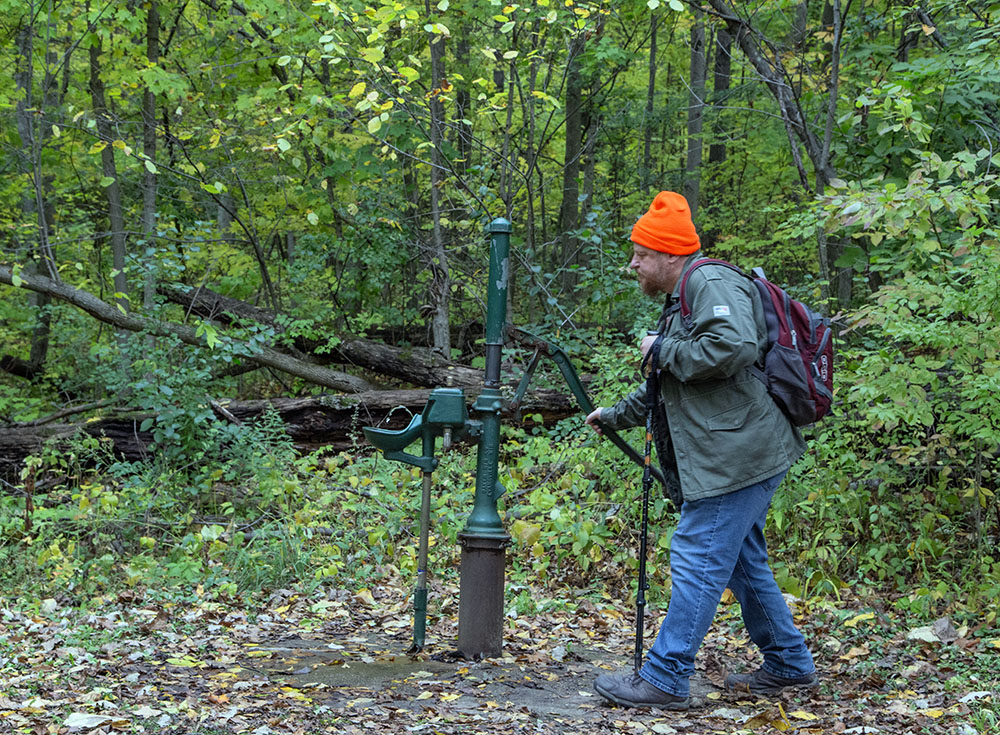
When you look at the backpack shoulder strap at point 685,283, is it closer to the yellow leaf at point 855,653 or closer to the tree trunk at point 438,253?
the yellow leaf at point 855,653

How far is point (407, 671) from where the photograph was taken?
4.05m

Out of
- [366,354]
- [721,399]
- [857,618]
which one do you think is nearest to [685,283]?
[721,399]

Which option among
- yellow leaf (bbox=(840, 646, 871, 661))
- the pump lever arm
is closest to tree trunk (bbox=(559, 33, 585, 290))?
the pump lever arm

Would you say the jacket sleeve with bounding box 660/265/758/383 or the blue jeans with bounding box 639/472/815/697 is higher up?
the jacket sleeve with bounding box 660/265/758/383

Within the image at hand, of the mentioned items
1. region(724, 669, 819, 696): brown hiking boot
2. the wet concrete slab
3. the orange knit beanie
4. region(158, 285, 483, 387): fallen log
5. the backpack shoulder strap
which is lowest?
the wet concrete slab

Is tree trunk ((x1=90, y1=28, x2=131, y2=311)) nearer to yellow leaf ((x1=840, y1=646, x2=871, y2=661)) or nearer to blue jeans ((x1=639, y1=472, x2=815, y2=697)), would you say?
blue jeans ((x1=639, y1=472, x2=815, y2=697))

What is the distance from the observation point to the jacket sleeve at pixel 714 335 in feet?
10.9

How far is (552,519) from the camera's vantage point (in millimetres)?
6137

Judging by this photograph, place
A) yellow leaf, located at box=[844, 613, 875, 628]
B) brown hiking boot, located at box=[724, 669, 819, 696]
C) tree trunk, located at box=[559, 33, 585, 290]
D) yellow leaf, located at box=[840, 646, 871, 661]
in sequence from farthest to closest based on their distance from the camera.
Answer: tree trunk, located at box=[559, 33, 585, 290] < yellow leaf, located at box=[844, 613, 875, 628] < yellow leaf, located at box=[840, 646, 871, 661] < brown hiking boot, located at box=[724, 669, 819, 696]

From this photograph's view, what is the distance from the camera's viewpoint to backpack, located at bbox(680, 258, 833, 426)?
3486 mm

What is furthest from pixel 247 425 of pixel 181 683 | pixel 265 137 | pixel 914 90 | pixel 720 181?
pixel 720 181

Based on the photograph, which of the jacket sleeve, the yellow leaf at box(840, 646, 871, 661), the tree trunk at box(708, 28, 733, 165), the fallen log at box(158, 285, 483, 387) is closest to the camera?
the jacket sleeve

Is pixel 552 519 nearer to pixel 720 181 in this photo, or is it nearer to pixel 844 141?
pixel 844 141

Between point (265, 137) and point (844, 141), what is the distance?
6.15 meters
